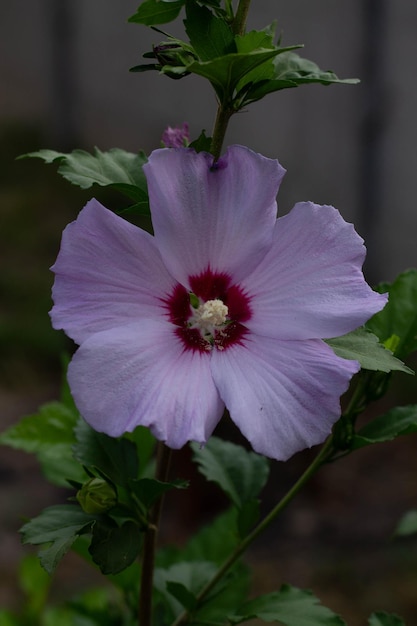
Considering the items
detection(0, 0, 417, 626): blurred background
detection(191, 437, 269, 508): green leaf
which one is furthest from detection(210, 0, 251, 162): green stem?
detection(0, 0, 417, 626): blurred background

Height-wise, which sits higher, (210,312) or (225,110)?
(225,110)

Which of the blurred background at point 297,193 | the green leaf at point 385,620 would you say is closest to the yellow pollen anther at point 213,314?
the green leaf at point 385,620

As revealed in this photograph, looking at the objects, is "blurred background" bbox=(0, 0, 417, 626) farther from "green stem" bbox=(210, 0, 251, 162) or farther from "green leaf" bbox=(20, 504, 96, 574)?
"green stem" bbox=(210, 0, 251, 162)

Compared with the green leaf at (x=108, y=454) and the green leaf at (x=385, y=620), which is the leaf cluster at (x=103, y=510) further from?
the green leaf at (x=385, y=620)

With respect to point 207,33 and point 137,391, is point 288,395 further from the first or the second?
point 207,33

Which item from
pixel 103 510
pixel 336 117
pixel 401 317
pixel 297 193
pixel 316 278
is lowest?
pixel 297 193

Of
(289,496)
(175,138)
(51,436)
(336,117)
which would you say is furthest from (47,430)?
(336,117)
